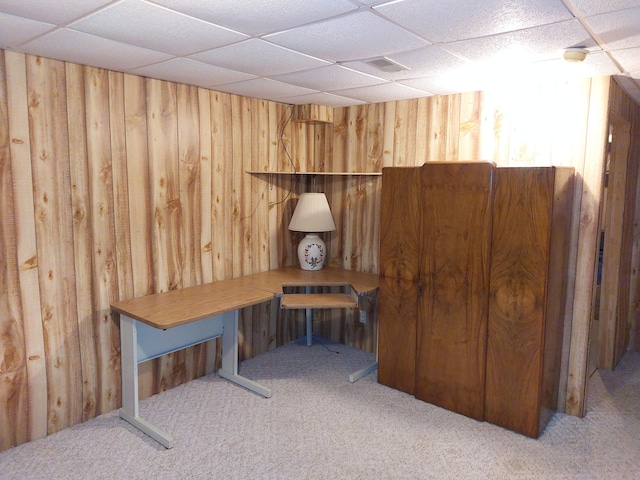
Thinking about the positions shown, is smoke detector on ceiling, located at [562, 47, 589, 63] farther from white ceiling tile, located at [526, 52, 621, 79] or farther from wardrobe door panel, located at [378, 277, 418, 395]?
wardrobe door panel, located at [378, 277, 418, 395]

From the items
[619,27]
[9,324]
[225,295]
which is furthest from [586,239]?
[9,324]

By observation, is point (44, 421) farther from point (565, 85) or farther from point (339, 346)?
point (565, 85)

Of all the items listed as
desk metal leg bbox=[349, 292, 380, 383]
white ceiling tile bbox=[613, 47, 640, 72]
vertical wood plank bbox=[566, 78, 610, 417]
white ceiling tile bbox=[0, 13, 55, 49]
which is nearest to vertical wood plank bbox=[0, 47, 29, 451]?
white ceiling tile bbox=[0, 13, 55, 49]

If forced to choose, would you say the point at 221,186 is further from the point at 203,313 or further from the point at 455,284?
the point at 455,284

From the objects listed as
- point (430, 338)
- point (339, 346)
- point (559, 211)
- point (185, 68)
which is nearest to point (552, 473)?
point (430, 338)

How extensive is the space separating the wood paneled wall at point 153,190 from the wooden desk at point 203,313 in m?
0.16

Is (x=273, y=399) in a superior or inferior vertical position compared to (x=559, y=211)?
inferior

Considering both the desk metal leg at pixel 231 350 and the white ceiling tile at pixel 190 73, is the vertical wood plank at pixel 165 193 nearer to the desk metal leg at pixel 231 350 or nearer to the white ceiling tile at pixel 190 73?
the white ceiling tile at pixel 190 73

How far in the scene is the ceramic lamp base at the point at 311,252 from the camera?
3.89 metres

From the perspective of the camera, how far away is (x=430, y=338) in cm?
307

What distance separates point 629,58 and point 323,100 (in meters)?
2.06

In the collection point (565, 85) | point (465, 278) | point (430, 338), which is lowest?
point (430, 338)

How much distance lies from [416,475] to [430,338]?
2.95 ft

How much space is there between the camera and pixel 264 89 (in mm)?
3320
